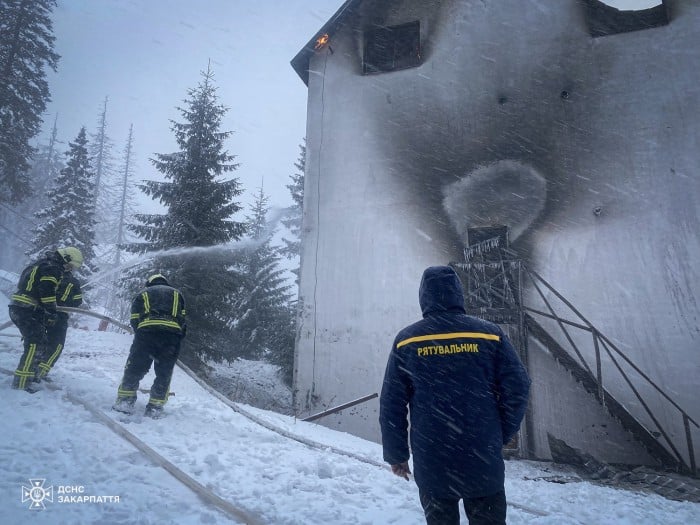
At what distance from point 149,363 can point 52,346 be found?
1855mm

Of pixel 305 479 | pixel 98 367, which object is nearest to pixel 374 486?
pixel 305 479

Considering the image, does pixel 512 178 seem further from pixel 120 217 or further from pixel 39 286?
pixel 120 217

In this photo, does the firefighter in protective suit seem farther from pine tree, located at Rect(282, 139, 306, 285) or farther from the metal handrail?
pine tree, located at Rect(282, 139, 306, 285)

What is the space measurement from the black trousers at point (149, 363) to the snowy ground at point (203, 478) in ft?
1.01

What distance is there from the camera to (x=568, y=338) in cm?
799

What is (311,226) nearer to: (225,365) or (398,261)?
(398,261)

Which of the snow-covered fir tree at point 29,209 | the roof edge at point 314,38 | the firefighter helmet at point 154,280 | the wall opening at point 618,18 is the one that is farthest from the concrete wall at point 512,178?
the snow-covered fir tree at point 29,209

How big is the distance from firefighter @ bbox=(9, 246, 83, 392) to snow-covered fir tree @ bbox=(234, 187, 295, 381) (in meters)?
8.75

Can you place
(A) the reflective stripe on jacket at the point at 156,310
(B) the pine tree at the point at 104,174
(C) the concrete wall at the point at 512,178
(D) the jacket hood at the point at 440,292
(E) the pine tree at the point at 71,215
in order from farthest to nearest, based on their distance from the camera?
(B) the pine tree at the point at 104,174
(E) the pine tree at the point at 71,215
(C) the concrete wall at the point at 512,178
(A) the reflective stripe on jacket at the point at 156,310
(D) the jacket hood at the point at 440,292

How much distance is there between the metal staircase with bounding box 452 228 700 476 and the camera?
7.81 m

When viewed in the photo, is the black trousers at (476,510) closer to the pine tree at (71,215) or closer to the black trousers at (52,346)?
the black trousers at (52,346)

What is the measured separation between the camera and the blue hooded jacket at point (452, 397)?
2.23m

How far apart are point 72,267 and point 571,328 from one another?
997cm

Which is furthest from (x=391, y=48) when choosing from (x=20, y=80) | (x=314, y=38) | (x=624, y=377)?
(x=20, y=80)
